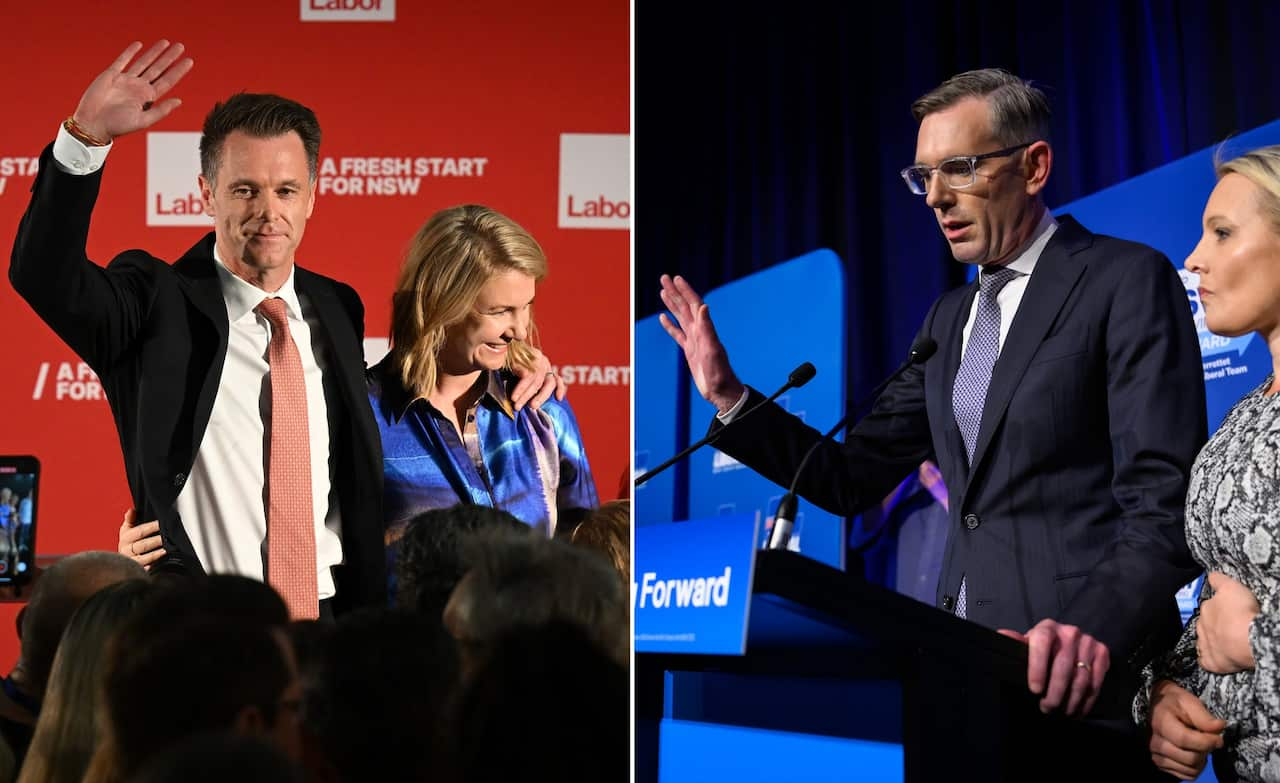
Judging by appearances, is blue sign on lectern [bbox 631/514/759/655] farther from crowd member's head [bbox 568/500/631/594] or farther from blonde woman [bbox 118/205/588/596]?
blonde woman [bbox 118/205/588/596]

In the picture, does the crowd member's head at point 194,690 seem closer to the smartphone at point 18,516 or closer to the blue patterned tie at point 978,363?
the blue patterned tie at point 978,363

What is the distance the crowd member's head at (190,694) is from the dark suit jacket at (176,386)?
1.74m

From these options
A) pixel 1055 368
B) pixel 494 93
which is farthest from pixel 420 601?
pixel 494 93

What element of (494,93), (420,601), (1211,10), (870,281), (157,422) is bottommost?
(420,601)

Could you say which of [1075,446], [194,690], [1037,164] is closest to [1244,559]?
[1075,446]

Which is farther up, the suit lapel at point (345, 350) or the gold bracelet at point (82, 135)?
the gold bracelet at point (82, 135)

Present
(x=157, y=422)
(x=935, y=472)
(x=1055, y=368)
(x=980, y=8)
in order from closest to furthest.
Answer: (x=1055, y=368) < (x=157, y=422) < (x=980, y=8) < (x=935, y=472)

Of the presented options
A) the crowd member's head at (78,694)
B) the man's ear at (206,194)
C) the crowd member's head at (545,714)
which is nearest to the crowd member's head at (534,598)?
the crowd member's head at (545,714)

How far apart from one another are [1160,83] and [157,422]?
3064 mm

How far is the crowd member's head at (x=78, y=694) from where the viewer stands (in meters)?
1.76

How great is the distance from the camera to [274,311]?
3.34m

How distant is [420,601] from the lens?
2.37m

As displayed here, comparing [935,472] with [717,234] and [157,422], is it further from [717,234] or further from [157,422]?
[157,422]

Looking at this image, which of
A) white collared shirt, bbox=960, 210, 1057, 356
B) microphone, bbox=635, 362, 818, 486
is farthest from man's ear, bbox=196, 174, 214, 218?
white collared shirt, bbox=960, 210, 1057, 356
